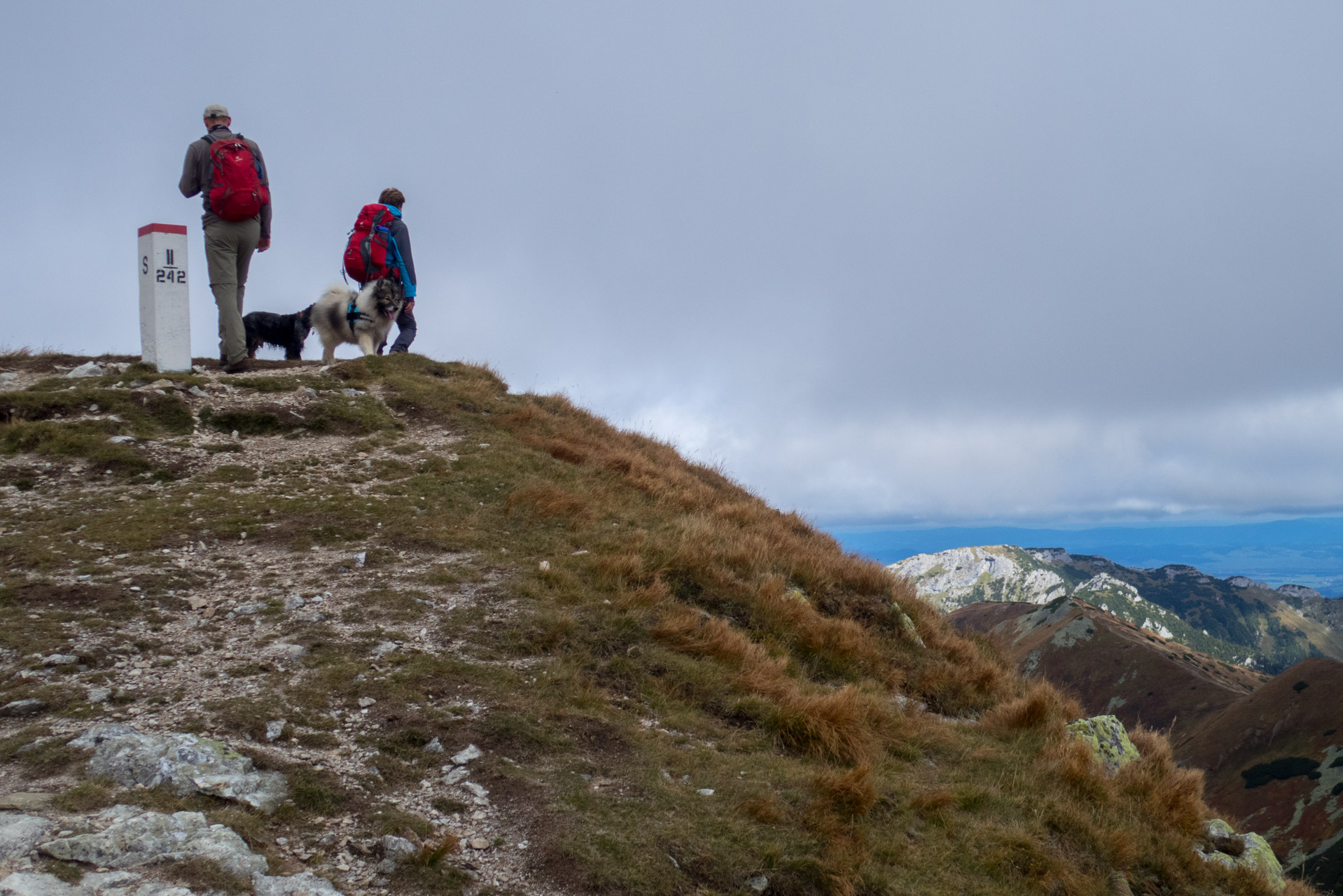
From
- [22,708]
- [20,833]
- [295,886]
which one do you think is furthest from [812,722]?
[22,708]

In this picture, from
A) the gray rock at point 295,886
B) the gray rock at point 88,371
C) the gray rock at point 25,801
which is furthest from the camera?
the gray rock at point 88,371

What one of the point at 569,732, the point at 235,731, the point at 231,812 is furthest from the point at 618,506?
the point at 231,812

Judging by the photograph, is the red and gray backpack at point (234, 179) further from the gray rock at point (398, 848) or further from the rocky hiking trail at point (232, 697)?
the gray rock at point (398, 848)

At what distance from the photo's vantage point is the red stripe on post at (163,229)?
488 inches

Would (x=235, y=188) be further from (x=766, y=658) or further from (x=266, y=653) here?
(x=766, y=658)

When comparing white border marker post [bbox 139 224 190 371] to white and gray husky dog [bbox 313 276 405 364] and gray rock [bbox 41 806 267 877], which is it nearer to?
white and gray husky dog [bbox 313 276 405 364]

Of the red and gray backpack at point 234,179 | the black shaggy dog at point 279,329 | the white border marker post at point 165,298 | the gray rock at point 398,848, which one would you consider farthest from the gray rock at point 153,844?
the black shaggy dog at point 279,329

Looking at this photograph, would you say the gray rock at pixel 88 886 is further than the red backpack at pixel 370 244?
No

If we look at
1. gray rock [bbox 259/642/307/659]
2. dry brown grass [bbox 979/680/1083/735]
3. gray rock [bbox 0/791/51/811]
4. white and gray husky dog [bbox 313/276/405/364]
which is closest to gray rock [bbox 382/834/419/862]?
gray rock [bbox 0/791/51/811]

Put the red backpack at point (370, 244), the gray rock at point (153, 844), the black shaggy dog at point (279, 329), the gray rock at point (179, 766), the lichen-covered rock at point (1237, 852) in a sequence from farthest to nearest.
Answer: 1. the black shaggy dog at point (279, 329)
2. the red backpack at point (370, 244)
3. the lichen-covered rock at point (1237, 852)
4. the gray rock at point (179, 766)
5. the gray rock at point (153, 844)

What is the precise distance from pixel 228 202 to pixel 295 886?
11.4m

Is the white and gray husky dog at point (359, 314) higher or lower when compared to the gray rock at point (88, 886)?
higher

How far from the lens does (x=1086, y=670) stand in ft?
312

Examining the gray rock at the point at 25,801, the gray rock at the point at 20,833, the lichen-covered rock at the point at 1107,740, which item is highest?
the gray rock at the point at 25,801
